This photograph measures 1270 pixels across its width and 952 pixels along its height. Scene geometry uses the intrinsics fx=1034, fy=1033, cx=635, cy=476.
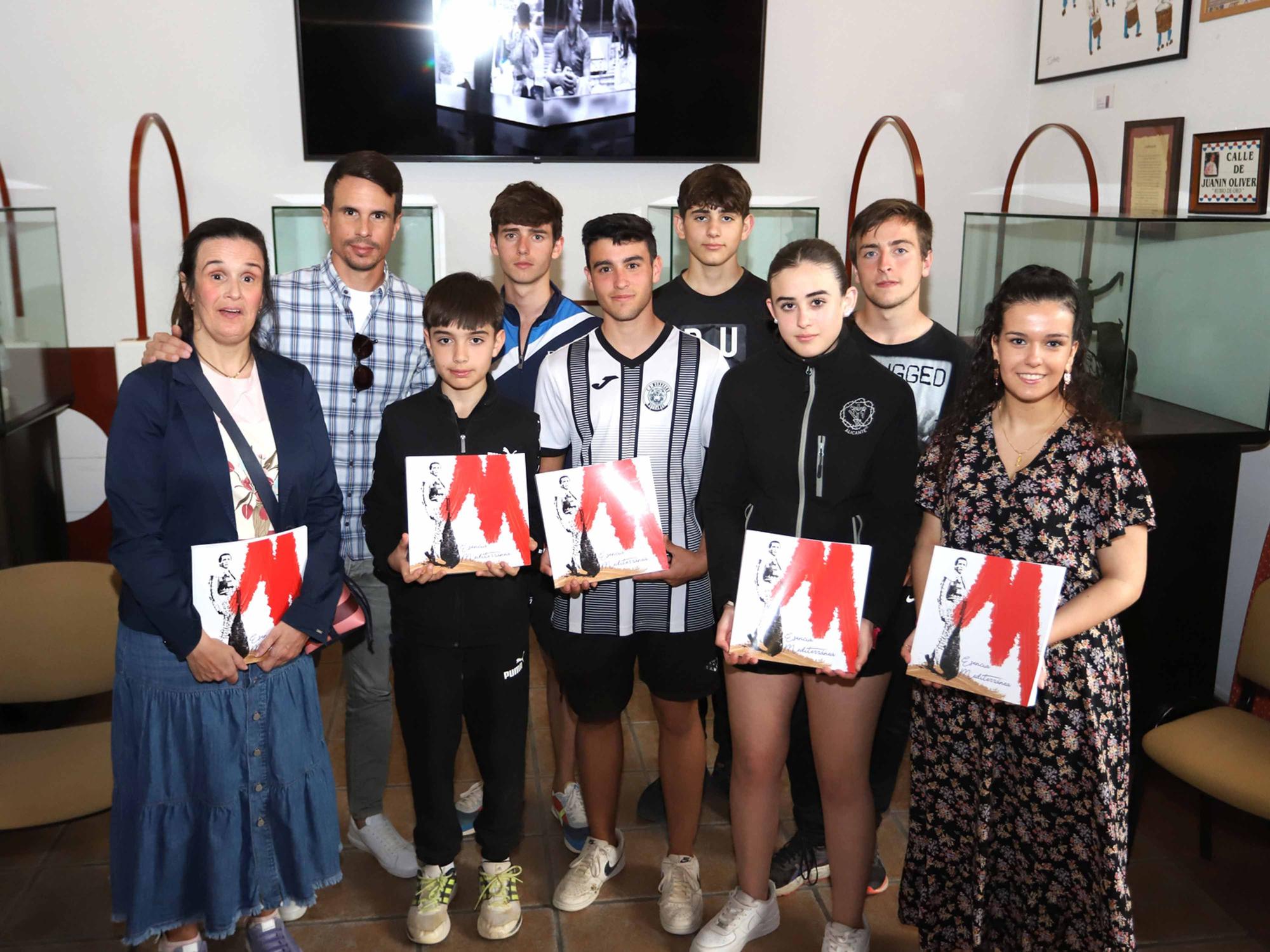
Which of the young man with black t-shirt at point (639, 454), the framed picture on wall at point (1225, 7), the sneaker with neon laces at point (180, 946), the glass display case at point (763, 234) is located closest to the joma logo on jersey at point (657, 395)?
the young man with black t-shirt at point (639, 454)

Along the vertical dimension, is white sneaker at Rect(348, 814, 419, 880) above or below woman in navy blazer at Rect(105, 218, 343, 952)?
below

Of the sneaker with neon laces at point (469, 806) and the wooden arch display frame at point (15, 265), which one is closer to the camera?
the sneaker with neon laces at point (469, 806)

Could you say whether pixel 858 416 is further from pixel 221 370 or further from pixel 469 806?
pixel 469 806

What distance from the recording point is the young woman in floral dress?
1949 mm

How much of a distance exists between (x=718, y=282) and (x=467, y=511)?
3.83 feet

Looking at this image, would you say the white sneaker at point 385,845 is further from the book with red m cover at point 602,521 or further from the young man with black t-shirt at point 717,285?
the book with red m cover at point 602,521

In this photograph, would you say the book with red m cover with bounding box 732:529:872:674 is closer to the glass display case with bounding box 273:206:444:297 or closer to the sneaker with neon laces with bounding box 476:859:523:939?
the sneaker with neon laces with bounding box 476:859:523:939

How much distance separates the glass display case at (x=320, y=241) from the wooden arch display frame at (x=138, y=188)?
0.39 m

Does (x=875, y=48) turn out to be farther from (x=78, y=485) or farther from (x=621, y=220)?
(x=78, y=485)

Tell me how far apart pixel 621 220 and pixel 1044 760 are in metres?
1.49

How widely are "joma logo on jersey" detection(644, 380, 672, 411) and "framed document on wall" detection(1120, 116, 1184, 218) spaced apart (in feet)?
7.84

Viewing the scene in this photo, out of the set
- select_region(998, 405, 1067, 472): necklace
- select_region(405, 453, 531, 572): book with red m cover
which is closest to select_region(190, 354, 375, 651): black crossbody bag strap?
select_region(405, 453, 531, 572): book with red m cover

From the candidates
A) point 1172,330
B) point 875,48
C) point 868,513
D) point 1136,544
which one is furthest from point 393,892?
point 875,48

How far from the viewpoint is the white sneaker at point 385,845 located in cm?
280
